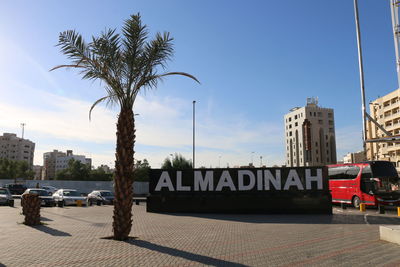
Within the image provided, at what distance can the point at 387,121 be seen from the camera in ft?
271

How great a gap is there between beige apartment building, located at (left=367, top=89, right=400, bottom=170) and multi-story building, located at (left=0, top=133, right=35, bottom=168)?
403 feet

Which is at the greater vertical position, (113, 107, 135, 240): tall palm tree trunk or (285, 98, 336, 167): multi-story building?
(285, 98, 336, 167): multi-story building

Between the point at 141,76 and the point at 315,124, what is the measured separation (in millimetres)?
112138

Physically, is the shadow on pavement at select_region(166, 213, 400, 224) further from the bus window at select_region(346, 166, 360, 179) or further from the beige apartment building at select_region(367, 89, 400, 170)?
the beige apartment building at select_region(367, 89, 400, 170)

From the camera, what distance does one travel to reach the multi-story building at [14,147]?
13238 centimetres

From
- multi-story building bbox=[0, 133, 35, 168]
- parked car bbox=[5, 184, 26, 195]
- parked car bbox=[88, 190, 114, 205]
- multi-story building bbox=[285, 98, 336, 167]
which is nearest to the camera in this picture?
parked car bbox=[88, 190, 114, 205]

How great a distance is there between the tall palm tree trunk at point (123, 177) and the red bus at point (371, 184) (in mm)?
18148

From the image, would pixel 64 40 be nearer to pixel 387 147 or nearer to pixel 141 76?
pixel 141 76

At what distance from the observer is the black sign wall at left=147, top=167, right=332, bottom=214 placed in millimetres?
18781

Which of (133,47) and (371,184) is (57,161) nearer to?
(371,184)

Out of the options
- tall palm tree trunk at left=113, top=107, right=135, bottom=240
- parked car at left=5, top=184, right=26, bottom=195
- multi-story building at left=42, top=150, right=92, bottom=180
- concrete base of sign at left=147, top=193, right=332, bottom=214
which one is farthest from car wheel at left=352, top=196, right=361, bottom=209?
multi-story building at left=42, top=150, right=92, bottom=180

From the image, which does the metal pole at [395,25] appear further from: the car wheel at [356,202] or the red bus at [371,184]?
the car wheel at [356,202]

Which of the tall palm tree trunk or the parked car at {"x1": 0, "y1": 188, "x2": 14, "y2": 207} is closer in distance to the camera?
the tall palm tree trunk

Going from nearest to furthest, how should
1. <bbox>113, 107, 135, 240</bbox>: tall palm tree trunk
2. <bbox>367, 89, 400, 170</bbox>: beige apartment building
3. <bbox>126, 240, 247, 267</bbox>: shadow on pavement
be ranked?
<bbox>126, 240, 247, 267</bbox>: shadow on pavement
<bbox>113, 107, 135, 240</bbox>: tall palm tree trunk
<bbox>367, 89, 400, 170</bbox>: beige apartment building
